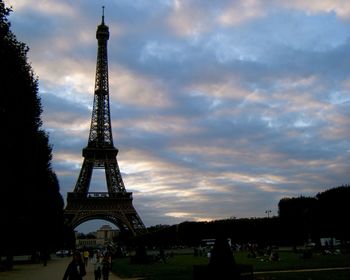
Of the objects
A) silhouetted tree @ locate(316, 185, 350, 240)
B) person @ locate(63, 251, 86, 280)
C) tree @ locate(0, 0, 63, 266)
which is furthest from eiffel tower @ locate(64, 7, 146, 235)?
person @ locate(63, 251, 86, 280)

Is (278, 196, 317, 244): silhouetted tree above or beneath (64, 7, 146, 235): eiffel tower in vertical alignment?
beneath

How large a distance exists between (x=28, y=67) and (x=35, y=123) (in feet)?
14.2

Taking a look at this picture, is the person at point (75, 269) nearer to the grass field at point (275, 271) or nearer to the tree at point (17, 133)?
the grass field at point (275, 271)

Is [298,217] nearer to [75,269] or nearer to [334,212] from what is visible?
[334,212]

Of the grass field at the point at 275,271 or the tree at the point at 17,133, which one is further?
the tree at the point at 17,133

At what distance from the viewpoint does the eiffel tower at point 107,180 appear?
104 metres

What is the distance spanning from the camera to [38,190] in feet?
128

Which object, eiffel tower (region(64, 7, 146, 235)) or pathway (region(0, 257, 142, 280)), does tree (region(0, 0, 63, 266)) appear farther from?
eiffel tower (region(64, 7, 146, 235))

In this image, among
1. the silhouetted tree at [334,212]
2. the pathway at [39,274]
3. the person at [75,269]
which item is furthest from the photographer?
the silhouetted tree at [334,212]

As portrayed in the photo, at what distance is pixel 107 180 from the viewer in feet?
350

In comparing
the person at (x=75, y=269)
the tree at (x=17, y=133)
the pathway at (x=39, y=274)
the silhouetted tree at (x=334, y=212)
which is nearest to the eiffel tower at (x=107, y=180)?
the silhouetted tree at (x=334, y=212)

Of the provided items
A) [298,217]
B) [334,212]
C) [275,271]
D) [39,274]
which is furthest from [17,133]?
[298,217]

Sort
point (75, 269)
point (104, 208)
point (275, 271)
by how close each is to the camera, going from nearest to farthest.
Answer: point (75, 269) → point (275, 271) → point (104, 208)

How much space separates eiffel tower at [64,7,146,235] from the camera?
104 m
